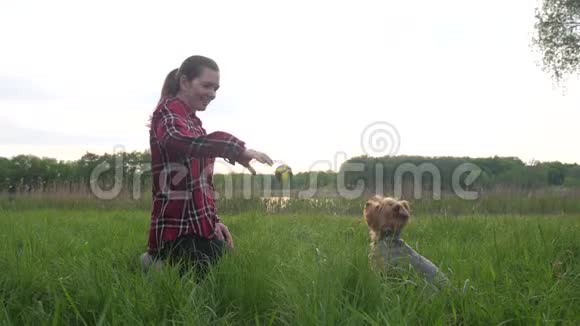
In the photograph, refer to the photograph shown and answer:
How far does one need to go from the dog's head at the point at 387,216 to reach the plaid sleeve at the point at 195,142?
59.7 inches

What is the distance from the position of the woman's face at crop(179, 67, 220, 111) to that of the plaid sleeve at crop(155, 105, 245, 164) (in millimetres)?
252

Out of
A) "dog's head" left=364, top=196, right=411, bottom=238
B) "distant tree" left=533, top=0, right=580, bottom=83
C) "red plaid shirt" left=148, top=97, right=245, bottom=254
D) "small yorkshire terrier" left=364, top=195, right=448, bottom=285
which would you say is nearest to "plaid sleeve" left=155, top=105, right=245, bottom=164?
"red plaid shirt" left=148, top=97, right=245, bottom=254

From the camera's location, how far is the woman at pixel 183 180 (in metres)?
2.86

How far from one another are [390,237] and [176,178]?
1.70 meters

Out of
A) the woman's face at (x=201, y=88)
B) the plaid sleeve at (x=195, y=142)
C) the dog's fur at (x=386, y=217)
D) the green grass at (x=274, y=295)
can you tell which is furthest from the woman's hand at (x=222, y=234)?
the dog's fur at (x=386, y=217)

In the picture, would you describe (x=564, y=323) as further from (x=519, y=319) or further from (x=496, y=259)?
(x=496, y=259)

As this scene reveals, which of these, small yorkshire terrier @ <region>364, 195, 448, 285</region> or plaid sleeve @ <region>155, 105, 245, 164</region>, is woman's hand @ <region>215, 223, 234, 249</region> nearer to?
plaid sleeve @ <region>155, 105, 245, 164</region>

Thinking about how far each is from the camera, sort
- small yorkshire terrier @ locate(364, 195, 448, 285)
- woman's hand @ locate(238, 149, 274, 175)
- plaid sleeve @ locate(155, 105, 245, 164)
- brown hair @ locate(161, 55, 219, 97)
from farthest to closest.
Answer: small yorkshire terrier @ locate(364, 195, 448, 285) → brown hair @ locate(161, 55, 219, 97) → plaid sleeve @ locate(155, 105, 245, 164) → woman's hand @ locate(238, 149, 274, 175)

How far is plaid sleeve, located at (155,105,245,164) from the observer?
8.75 ft

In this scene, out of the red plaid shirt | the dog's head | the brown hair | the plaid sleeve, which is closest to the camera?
the plaid sleeve

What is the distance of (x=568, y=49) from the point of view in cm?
1911

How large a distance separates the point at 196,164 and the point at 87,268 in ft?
2.75

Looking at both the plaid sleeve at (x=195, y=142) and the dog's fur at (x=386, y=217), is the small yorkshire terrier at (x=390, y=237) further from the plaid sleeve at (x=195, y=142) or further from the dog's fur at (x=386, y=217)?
the plaid sleeve at (x=195, y=142)

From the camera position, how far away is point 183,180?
290cm
